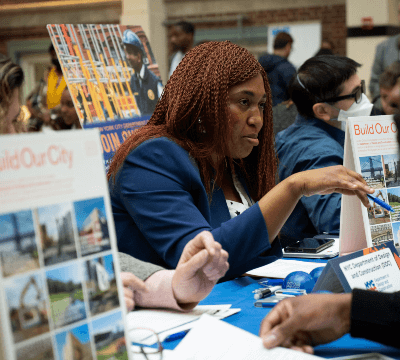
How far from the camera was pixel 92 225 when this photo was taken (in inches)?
35.7

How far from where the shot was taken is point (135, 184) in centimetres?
157

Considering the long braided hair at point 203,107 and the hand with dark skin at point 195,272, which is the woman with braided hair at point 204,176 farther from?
the hand with dark skin at point 195,272

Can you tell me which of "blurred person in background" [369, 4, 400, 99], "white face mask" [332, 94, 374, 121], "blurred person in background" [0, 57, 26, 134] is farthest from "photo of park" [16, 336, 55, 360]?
"blurred person in background" [369, 4, 400, 99]

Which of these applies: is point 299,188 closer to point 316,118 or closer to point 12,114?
point 316,118

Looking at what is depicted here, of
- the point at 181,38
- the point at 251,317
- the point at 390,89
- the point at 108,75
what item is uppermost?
the point at 181,38

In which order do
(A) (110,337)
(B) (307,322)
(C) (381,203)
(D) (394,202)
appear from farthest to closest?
(D) (394,202)
(C) (381,203)
(B) (307,322)
(A) (110,337)

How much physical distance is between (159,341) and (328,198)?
5.22 ft

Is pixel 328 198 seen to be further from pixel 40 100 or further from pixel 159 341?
pixel 40 100

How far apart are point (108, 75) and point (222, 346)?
A: 2.19 meters

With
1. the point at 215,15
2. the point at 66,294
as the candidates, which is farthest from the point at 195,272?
the point at 215,15

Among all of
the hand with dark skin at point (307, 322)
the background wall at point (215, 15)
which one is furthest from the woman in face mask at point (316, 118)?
the background wall at point (215, 15)

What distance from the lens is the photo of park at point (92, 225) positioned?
89 cm

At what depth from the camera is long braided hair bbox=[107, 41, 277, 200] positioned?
1681mm

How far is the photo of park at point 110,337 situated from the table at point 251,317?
15.0 inches
